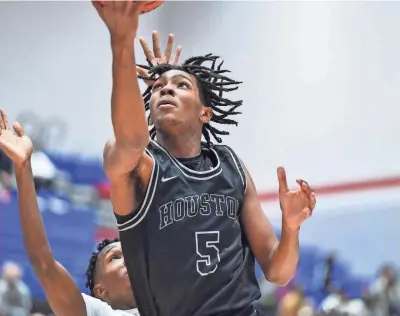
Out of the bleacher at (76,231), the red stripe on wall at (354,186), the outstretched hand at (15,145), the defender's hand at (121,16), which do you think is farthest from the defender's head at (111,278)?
the red stripe on wall at (354,186)

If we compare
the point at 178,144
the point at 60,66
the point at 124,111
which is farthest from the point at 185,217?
the point at 60,66

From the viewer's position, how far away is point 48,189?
→ 5.45 metres

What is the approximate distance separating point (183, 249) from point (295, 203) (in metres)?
0.29

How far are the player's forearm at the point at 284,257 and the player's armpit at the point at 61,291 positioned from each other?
1.88ft

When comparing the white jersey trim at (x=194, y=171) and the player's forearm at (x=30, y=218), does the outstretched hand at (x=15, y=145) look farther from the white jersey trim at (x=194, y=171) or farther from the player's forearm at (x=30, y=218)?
the white jersey trim at (x=194, y=171)

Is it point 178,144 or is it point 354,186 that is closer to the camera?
point 178,144

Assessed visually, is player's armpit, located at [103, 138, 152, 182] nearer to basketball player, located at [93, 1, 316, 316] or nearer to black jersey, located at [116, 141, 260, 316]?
basketball player, located at [93, 1, 316, 316]

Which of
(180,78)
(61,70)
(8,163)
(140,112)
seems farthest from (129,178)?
(61,70)

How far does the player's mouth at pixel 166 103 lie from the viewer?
1814 millimetres

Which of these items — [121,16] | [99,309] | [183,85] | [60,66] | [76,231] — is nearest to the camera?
[121,16]

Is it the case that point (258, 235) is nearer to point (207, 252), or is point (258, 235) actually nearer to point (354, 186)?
point (207, 252)

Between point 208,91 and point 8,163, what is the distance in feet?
11.8

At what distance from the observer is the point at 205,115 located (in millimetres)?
1943

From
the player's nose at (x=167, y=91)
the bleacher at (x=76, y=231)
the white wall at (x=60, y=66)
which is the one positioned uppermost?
the white wall at (x=60, y=66)
